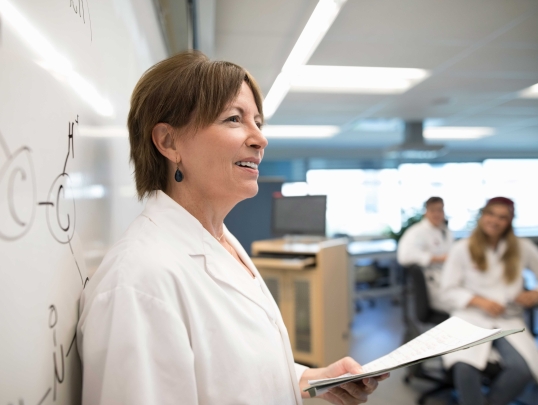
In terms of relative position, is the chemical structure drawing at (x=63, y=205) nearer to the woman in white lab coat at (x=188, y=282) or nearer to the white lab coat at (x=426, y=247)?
the woman in white lab coat at (x=188, y=282)

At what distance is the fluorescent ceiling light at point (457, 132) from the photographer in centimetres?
626

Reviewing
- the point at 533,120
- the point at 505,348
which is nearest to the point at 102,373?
the point at 505,348

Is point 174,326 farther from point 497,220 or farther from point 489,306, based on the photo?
point 497,220

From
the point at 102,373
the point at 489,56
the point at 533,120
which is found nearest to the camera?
the point at 102,373

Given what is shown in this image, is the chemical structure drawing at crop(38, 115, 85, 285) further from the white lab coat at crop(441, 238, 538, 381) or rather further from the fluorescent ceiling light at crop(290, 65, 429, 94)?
the fluorescent ceiling light at crop(290, 65, 429, 94)

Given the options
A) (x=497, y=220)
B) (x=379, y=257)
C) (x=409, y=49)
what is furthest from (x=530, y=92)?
(x=497, y=220)

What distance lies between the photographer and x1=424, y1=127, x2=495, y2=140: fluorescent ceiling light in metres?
6.26

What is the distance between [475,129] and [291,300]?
5055mm

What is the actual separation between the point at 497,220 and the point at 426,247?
3.09ft

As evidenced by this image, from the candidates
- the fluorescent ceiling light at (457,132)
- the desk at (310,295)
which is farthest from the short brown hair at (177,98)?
the fluorescent ceiling light at (457,132)

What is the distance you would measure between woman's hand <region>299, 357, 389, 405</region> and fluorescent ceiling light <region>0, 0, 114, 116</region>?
30.4 inches

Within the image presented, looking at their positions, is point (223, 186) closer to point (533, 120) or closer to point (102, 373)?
point (102, 373)

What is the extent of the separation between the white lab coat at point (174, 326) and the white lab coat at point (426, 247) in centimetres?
234

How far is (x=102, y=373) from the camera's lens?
585 millimetres
